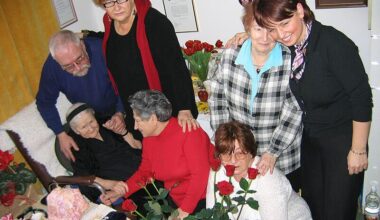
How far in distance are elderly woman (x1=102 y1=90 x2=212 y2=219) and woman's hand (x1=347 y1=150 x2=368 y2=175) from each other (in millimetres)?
748

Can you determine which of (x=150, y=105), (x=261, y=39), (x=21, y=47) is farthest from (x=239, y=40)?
(x=21, y=47)

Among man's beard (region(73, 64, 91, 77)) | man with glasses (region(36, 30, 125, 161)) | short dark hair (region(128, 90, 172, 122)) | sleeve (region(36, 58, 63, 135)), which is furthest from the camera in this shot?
sleeve (region(36, 58, 63, 135))

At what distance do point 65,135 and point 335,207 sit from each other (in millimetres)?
1830

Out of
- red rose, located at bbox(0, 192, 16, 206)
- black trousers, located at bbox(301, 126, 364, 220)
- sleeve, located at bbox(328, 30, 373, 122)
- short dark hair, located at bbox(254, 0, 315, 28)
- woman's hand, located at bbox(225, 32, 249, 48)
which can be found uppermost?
short dark hair, located at bbox(254, 0, 315, 28)

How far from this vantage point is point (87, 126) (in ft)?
8.32

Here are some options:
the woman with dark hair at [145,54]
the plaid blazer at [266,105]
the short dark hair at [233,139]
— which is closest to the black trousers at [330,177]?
the plaid blazer at [266,105]

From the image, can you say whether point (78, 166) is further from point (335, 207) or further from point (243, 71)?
point (335, 207)

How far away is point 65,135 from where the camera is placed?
8.86ft

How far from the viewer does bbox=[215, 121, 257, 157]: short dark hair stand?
1.86 meters

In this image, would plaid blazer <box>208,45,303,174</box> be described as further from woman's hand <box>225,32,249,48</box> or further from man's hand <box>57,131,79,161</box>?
man's hand <box>57,131,79,161</box>

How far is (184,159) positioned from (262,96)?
0.58m

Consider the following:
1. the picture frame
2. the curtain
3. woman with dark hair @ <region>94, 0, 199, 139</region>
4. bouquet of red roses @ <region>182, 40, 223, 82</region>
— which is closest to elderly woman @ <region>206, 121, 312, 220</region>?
woman with dark hair @ <region>94, 0, 199, 139</region>

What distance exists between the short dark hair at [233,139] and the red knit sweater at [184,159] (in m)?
0.25

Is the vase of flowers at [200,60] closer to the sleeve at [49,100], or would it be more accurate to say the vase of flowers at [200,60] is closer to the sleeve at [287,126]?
the sleeve at [287,126]
